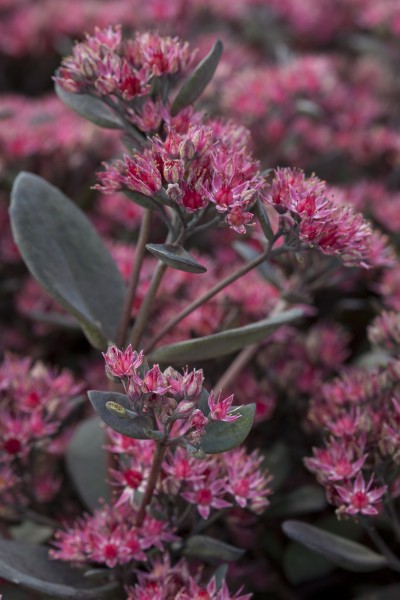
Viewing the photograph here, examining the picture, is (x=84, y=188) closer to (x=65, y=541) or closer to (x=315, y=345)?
(x=315, y=345)

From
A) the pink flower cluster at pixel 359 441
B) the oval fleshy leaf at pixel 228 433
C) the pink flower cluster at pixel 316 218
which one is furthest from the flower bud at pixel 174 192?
the pink flower cluster at pixel 359 441

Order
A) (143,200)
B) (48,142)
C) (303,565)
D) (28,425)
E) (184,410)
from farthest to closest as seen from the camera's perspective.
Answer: (48,142) < (303,565) < (28,425) < (143,200) < (184,410)

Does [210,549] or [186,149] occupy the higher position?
[186,149]

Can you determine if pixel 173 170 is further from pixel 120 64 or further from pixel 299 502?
pixel 299 502

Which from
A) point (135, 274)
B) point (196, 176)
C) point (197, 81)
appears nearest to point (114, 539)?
point (135, 274)

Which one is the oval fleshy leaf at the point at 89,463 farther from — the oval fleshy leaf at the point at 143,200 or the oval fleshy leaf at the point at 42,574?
the oval fleshy leaf at the point at 143,200

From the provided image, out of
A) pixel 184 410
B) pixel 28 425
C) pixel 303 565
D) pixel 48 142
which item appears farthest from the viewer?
pixel 48 142

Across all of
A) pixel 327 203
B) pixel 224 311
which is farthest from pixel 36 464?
pixel 327 203
